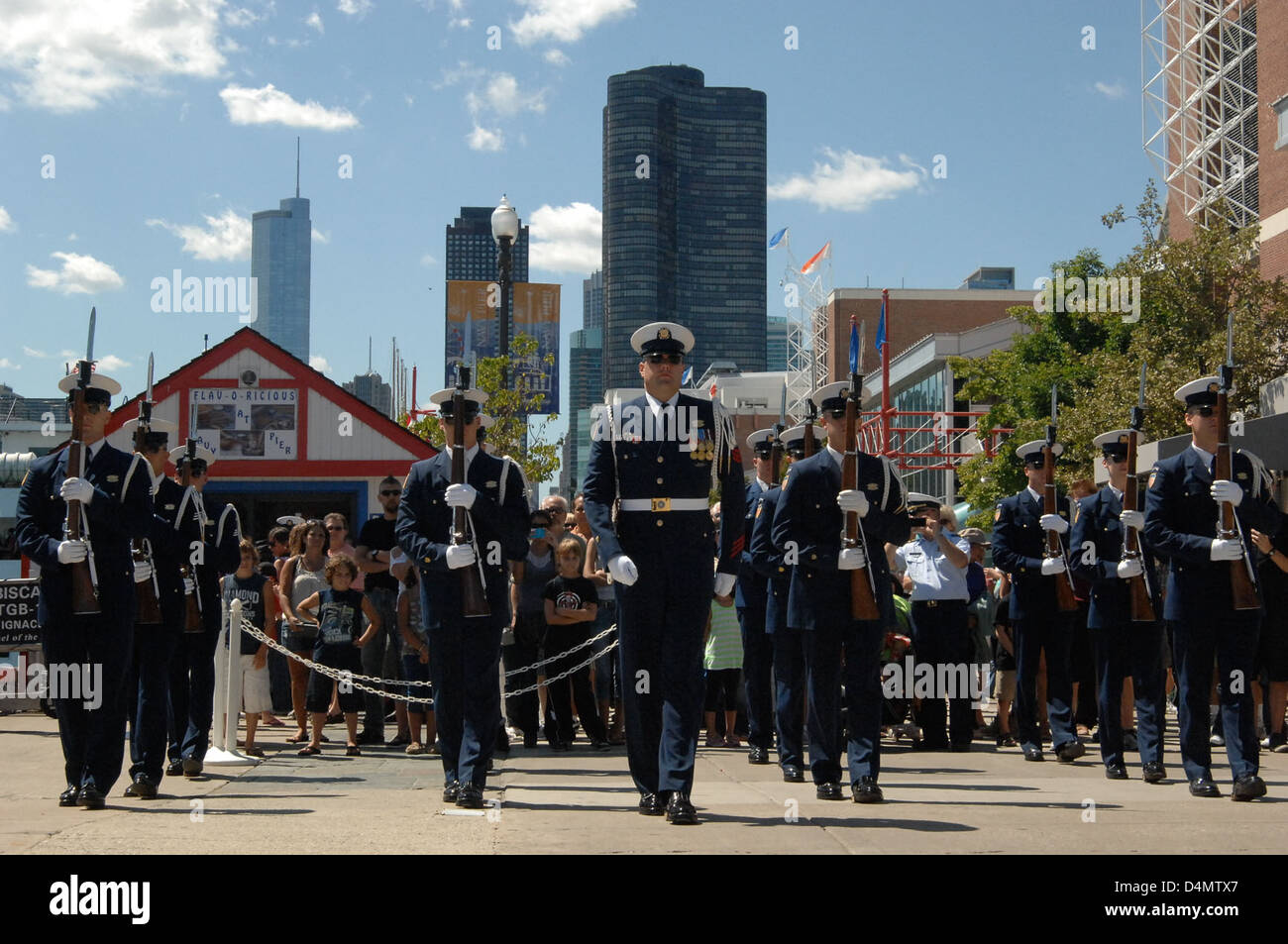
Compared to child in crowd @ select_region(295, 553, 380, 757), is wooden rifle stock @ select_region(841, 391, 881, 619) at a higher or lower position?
higher

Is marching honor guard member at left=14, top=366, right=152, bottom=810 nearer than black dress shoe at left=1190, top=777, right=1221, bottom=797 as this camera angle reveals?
Yes

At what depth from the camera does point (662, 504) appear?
24.1 feet

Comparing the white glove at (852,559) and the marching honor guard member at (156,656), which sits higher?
the white glove at (852,559)

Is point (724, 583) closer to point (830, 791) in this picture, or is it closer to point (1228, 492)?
point (830, 791)

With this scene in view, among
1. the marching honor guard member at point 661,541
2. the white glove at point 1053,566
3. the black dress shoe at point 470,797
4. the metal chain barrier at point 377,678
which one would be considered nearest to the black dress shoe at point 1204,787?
the white glove at point 1053,566

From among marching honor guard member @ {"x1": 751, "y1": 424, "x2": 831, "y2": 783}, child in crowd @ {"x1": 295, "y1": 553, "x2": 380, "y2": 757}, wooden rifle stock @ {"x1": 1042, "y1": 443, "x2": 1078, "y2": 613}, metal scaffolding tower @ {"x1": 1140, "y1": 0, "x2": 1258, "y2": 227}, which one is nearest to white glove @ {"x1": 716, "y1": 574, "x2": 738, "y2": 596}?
marching honor guard member @ {"x1": 751, "y1": 424, "x2": 831, "y2": 783}

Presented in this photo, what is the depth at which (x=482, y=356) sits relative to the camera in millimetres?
33750

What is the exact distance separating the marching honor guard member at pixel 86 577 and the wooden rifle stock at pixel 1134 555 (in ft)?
20.0

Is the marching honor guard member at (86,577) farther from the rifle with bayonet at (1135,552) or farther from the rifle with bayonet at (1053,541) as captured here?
the rifle with bayonet at (1053,541)

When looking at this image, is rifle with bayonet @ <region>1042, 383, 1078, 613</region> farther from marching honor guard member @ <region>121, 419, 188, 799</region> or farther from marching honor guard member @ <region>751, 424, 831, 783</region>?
marching honor guard member @ <region>121, 419, 188, 799</region>

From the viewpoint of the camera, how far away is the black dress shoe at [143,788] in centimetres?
841

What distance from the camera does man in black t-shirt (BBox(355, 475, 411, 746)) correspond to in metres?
12.4

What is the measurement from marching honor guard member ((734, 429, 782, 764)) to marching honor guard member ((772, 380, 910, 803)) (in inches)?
103
